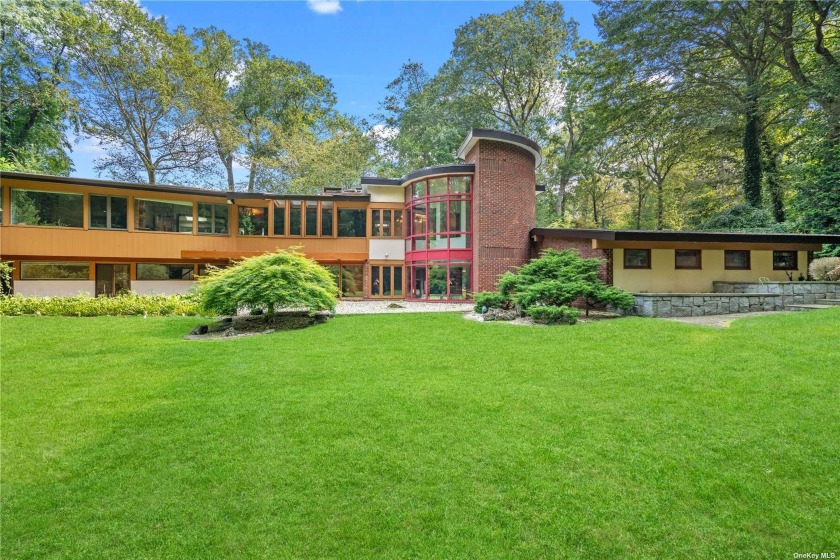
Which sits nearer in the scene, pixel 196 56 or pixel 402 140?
pixel 196 56

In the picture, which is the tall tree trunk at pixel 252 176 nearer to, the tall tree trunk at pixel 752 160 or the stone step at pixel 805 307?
the tall tree trunk at pixel 752 160

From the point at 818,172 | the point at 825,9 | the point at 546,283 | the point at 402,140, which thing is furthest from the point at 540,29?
the point at 546,283

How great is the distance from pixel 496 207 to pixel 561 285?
597 cm

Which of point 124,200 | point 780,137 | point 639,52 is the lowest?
point 124,200

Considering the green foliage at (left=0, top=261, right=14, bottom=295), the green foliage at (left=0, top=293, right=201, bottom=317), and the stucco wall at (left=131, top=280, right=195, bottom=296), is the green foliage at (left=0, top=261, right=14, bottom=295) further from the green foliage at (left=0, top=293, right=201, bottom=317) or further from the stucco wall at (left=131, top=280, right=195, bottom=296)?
the stucco wall at (left=131, top=280, right=195, bottom=296)

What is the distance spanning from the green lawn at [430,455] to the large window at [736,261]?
8.36 meters

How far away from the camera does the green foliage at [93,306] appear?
11.3 meters

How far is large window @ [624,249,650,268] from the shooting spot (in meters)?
13.3

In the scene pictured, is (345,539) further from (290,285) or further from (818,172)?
(818,172)

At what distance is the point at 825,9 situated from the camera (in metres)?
15.0

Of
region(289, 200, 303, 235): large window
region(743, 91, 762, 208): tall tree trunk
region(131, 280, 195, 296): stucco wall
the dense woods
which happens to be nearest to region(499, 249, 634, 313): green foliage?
the dense woods

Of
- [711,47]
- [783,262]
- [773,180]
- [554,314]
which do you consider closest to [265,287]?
[554,314]

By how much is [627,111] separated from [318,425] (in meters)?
24.1

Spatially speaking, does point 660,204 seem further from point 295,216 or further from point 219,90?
point 219,90
